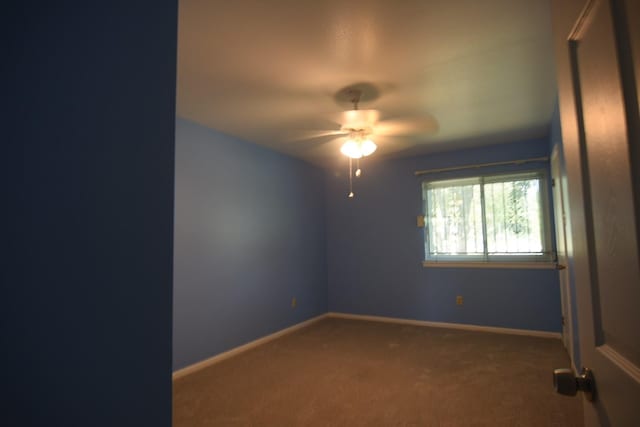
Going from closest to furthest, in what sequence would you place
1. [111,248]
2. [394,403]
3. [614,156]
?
[614,156]
[111,248]
[394,403]

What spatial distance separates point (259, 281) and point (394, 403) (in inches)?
82.7

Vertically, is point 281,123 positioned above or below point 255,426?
above

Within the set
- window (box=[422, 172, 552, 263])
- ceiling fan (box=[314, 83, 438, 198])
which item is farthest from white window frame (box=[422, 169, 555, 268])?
ceiling fan (box=[314, 83, 438, 198])

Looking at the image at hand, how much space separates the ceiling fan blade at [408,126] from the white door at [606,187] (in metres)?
2.56

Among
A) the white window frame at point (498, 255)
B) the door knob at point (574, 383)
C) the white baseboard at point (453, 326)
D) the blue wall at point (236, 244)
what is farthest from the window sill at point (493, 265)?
the door knob at point (574, 383)

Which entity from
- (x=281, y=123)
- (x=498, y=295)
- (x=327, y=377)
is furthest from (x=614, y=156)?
(x=498, y=295)

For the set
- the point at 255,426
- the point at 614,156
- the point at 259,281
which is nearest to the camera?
the point at 614,156

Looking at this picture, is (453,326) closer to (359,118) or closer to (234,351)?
(234,351)

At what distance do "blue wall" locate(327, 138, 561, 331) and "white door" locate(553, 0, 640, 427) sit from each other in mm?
3746

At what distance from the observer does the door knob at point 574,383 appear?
2.43 ft

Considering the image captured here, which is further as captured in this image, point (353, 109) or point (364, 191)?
point (364, 191)

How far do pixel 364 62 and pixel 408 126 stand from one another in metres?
1.43

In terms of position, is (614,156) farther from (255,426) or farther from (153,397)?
(255,426)

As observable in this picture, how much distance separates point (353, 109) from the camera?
9.81ft
